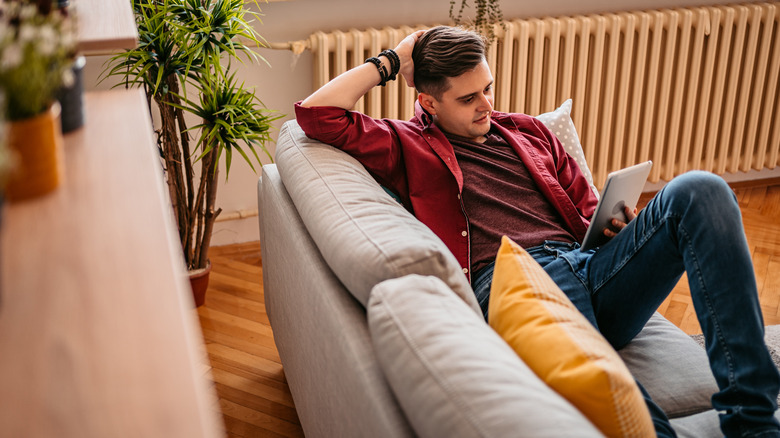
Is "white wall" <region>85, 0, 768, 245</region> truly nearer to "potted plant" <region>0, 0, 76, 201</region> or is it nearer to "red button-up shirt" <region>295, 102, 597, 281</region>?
"red button-up shirt" <region>295, 102, 597, 281</region>

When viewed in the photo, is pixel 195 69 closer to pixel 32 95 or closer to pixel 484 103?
pixel 484 103

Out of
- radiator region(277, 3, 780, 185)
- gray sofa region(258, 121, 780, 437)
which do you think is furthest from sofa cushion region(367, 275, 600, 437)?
radiator region(277, 3, 780, 185)

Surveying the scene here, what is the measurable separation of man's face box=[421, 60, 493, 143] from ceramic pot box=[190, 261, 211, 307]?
985mm

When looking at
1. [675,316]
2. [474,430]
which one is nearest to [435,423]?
[474,430]

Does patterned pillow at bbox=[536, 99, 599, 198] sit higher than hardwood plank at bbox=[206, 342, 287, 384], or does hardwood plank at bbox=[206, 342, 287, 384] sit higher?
patterned pillow at bbox=[536, 99, 599, 198]

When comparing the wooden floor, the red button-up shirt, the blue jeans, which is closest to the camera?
the blue jeans

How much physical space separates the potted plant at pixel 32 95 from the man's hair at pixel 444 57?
1162mm

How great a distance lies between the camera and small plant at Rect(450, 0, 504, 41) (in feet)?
8.82

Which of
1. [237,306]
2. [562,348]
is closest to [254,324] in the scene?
[237,306]

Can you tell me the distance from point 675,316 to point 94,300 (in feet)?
7.22

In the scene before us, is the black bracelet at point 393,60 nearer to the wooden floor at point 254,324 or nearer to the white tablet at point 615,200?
the white tablet at point 615,200

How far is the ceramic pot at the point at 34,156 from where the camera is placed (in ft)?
2.39

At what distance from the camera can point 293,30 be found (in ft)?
8.89

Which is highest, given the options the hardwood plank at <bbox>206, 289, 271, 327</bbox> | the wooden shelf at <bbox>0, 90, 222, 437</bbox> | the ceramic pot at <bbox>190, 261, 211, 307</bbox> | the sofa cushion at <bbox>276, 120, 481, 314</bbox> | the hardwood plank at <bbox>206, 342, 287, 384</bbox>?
the wooden shelf at <bbox>0, 90, 222, 437</bbox>
